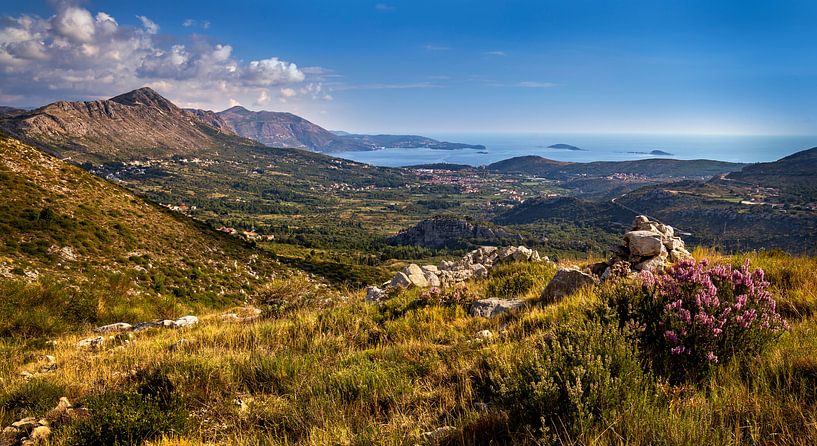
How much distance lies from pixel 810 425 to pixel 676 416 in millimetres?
795

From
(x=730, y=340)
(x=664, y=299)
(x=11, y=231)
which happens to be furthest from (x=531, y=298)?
(x=11, y=231)

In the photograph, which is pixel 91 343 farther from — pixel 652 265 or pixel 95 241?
pixel 95 241

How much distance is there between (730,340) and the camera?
11.9 feet

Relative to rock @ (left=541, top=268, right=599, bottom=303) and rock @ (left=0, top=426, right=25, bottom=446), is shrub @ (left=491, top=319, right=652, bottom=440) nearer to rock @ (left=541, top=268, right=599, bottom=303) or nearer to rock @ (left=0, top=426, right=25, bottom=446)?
rock @ (left=541, top=268, right=599, bottom=303)

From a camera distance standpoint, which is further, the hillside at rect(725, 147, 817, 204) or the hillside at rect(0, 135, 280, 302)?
the hillside at rect(725, 147, 817, 204)

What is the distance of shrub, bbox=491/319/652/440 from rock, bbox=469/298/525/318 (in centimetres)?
364

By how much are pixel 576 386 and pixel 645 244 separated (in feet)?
23.0

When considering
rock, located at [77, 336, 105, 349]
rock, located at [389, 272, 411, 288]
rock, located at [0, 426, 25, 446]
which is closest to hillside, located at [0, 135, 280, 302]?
rock, located at [77, 336, 105, 349]

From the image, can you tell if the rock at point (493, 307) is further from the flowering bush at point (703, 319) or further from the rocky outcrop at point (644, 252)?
the flowering bush at point (703, 319)

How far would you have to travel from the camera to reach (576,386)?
8.83ft

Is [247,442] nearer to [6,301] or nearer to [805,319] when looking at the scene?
[805,319]

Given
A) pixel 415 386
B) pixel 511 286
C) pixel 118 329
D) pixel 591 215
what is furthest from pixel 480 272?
pixel 591 215

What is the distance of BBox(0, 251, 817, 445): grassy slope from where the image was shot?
8.64 feet

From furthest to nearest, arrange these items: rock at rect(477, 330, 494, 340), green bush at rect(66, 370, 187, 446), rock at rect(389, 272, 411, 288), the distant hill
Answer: the distant hill → rock at rect(389, 272, 411, 288) → rock at rect(477, 330, 494, 340) → green bush at rect(66, 370, 187, 446)
